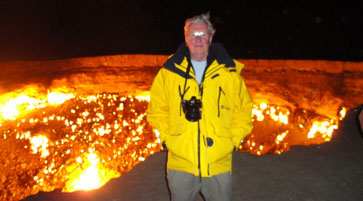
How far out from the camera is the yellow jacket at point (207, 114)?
1.75 metres

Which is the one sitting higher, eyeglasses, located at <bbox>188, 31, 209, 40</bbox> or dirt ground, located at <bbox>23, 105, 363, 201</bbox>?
eyeglasses, located at <bbox>188, 31, 209, 40</bbox>

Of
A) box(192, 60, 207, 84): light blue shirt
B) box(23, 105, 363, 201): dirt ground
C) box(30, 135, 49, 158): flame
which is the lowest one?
box(30, 135, 49, 158): flame

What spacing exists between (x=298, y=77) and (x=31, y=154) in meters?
8.25

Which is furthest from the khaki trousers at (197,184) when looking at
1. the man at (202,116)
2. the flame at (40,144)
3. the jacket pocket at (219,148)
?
the flame at (40,144)

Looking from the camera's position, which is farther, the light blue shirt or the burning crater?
the burning crater

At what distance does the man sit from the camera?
1754 millimetres

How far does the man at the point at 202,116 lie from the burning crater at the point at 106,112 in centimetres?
402

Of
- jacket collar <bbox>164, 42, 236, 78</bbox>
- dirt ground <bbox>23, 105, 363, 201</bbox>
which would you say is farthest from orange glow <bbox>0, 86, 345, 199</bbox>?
jacket collar <bbox>164, 42, 236, 78</bbox>

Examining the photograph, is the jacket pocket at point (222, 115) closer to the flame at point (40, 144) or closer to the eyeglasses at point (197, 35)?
the eyeglasses at point (197, 35)

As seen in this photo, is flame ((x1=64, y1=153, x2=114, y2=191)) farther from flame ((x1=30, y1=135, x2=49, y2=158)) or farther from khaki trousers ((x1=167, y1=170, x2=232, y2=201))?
khaki trousers ((x1=167, y1=170, x2=232, y2=201))

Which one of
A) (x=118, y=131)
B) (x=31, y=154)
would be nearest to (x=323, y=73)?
(x=118, y=131)

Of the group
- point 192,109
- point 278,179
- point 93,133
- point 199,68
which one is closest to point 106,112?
point 93,133

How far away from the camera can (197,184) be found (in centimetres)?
185

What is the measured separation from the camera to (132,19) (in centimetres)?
1155
